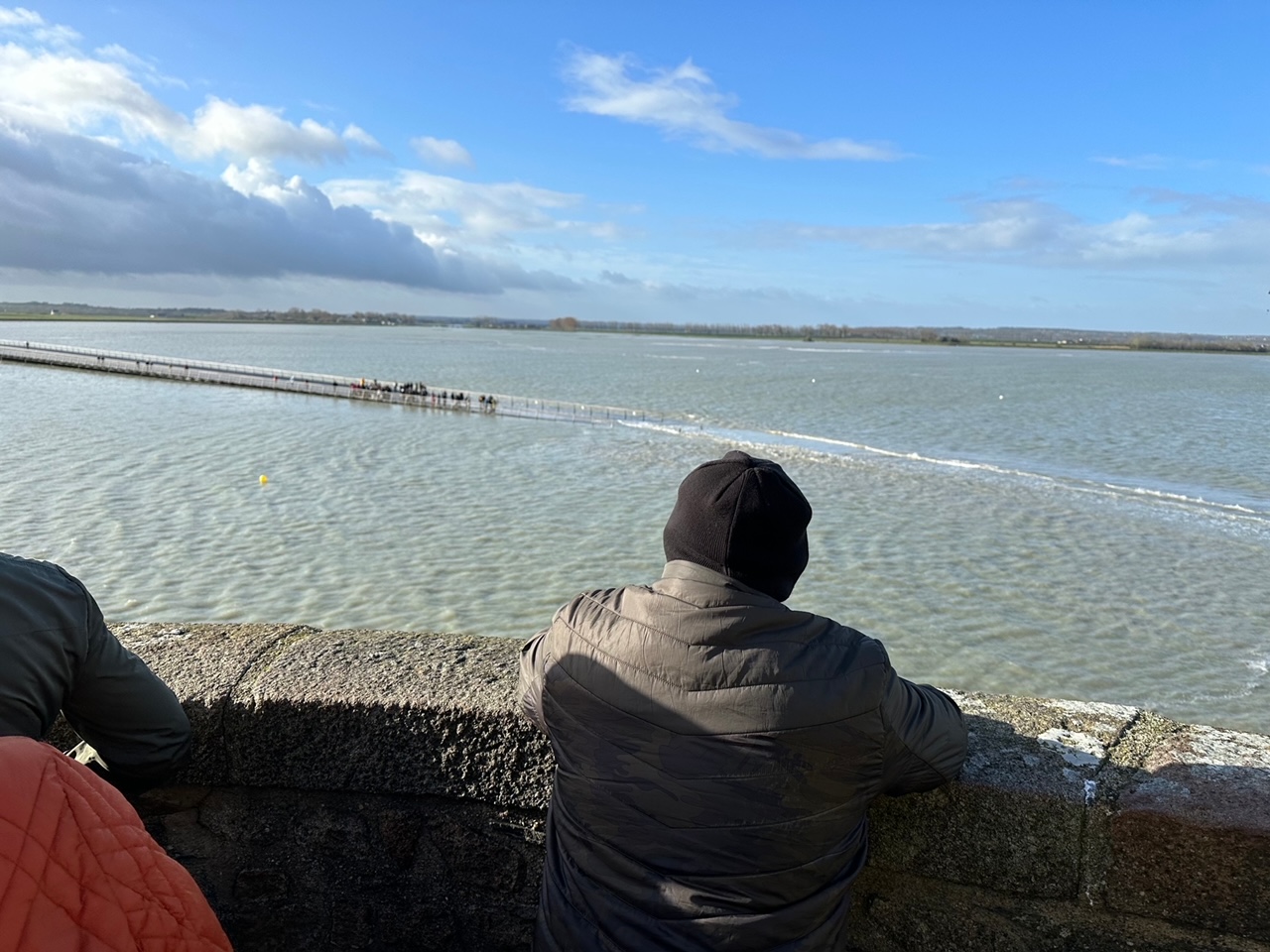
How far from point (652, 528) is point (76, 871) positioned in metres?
15.0

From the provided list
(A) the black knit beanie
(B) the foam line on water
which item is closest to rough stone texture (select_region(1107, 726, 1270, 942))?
(A) the black knit beanie

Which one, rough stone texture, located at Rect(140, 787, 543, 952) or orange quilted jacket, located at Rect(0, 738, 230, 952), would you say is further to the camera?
rough stone texture, located at Rect(140, 787, 543, 952)

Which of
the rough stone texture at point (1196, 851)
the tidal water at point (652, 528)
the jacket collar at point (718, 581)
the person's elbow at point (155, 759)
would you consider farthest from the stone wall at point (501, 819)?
the tidal water at point (652, 528)

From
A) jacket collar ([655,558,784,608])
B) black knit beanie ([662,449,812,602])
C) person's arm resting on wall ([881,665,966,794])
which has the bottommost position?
person's arm resting on wall ([881,665,966,794])

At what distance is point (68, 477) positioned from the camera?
19.4 metres

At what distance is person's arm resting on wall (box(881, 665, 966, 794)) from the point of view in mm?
1880

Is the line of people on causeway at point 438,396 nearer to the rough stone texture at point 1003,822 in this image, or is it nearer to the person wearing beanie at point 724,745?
the rough stone texture at point 1003,822

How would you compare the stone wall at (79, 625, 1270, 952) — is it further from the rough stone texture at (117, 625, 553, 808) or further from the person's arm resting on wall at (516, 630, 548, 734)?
the person's arm resting on wall at (516, 630, 548, 734)

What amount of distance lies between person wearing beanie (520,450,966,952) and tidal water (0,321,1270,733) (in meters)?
8.37

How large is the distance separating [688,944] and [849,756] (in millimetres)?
478

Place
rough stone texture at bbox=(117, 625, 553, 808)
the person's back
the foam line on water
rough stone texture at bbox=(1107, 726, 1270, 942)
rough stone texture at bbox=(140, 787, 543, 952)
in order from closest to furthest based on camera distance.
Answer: the person's back < rough stone texture at bbox=(1107, 726, 1270, 942) < rough stone texture at bbox=(117, 625, 553, 808) < rough stone texture at bbox=(140, 787, 543, 952) < the foam line on water

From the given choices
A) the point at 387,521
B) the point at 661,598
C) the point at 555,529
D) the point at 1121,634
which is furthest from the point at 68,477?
the point at 661,598

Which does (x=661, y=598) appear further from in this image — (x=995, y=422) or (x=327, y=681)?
(x=995, y=422)

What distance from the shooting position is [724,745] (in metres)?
1.79
